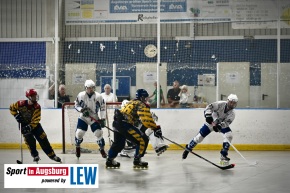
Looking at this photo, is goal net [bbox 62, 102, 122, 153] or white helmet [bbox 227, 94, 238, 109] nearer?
white helmet [bbox 227, 94, 238, 109]

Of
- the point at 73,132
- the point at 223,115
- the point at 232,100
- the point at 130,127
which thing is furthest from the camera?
the point at 73,132

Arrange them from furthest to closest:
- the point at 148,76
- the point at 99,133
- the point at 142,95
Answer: the point at 148,76, the point at 99,133, the point at 142,95

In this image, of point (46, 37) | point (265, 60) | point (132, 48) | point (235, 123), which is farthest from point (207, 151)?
point (46, 37)

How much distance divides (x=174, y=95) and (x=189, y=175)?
5.60 metres

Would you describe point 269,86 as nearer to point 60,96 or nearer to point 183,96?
point 183,96

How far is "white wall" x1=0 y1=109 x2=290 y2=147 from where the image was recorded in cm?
1677

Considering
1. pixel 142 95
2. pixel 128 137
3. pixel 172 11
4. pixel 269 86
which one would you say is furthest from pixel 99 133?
pixel 172 11

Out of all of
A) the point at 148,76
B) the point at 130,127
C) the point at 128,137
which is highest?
the point at 148,76

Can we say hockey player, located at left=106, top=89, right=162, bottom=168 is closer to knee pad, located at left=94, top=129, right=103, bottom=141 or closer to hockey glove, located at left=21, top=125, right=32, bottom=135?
hockey glove, located at left=21, top=125, right=32, bottom=135

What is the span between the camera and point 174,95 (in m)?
17.2

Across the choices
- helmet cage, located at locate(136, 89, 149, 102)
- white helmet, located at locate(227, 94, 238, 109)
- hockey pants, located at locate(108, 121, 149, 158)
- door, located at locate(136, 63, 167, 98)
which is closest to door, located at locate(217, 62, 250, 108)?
door, located at locate(136, 63, 167, 98)

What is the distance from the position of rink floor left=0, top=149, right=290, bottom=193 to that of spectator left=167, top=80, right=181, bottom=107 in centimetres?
166

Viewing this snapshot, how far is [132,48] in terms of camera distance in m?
19.3

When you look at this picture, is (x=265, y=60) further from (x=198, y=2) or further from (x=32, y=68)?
(x=32, y=68)
